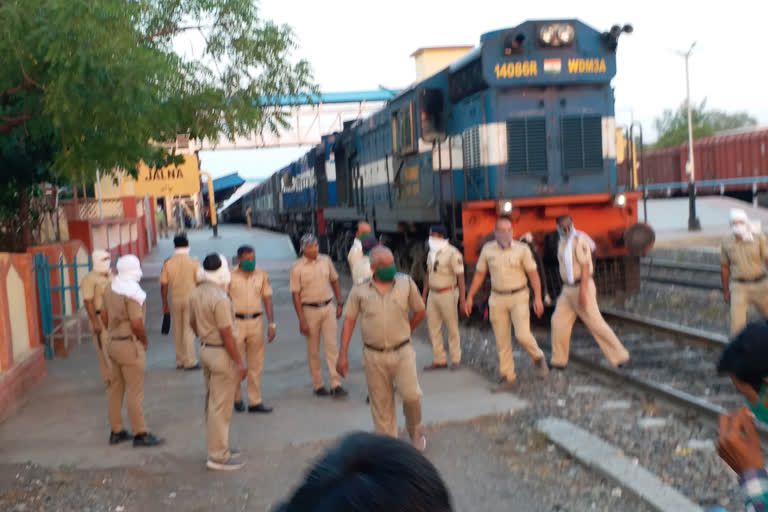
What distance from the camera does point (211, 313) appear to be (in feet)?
23.2

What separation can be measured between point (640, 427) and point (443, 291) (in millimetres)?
3418

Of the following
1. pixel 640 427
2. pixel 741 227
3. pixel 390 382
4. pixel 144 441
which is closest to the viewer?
pixel 390 382

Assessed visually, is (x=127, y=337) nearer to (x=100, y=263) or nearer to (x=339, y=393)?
(x=100, y=263)

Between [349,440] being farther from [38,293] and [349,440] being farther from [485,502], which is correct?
[38,293]

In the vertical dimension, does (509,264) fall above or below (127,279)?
below

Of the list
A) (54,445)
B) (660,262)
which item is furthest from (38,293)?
(660,262)

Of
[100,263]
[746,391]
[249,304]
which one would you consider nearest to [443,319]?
[249,304]

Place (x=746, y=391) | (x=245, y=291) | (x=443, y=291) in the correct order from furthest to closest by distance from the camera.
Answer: (x=443, y=291) < (x=245, y=291) < (x=746, y=391)

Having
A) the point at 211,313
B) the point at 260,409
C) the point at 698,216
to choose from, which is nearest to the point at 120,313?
the point at 211,313

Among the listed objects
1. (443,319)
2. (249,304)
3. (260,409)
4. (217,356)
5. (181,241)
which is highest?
(181,241)

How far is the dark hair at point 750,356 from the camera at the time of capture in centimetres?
275

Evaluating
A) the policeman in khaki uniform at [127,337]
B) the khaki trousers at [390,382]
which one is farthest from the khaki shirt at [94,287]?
the khaki trousers at [390,382]

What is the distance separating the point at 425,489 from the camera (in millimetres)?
1368

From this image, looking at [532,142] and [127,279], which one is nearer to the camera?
[127,279]
